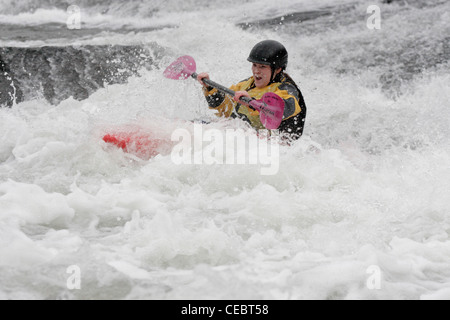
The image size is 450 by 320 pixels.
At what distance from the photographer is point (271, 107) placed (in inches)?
173

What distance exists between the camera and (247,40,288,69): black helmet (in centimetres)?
467

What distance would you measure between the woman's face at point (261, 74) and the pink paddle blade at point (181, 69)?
0.71 m

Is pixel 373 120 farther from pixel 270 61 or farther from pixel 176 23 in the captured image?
pixel 176 23

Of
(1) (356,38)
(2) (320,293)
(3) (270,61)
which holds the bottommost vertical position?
(2) (320,293)

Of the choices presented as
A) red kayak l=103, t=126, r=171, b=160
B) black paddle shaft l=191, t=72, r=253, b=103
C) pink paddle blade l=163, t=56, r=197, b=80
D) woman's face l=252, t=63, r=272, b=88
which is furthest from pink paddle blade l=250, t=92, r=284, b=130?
pink paddle blade l=163, t=56, r=197, b=80

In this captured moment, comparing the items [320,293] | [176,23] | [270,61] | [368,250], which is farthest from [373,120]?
[176,23]

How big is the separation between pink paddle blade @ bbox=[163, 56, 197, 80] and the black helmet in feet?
2.49

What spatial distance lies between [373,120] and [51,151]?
3631 millimetres

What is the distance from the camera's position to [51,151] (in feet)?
14.3

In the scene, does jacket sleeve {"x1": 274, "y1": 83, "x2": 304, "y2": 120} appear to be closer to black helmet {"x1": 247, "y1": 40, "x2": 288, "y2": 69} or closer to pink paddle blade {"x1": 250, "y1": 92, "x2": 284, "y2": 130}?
pink paddle blade {"x1": 250, "y1": 92, "x2": 284, "y2": 130}

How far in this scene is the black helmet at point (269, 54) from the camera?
4672 millimetres

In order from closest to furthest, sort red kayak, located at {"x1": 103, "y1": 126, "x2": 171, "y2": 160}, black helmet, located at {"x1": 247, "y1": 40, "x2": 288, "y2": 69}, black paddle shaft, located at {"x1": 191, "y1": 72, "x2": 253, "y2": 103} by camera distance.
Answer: red kayak, located at {"x1": 103, "y1": 126, "x2": 171, "y2": 160}, black paddle shaft, located at {"x1": 191, "y1": 72, "x2": 253, "y2": 103}, black helmet, located at {"x1": 247, "y1": 40, "x2": 288, "y2": 69}

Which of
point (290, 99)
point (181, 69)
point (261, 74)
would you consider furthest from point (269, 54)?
point (181, 69)

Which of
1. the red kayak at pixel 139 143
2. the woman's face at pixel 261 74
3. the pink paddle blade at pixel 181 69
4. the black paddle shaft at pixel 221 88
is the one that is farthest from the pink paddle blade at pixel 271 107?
the pink paddle blade at pixel 181 69
